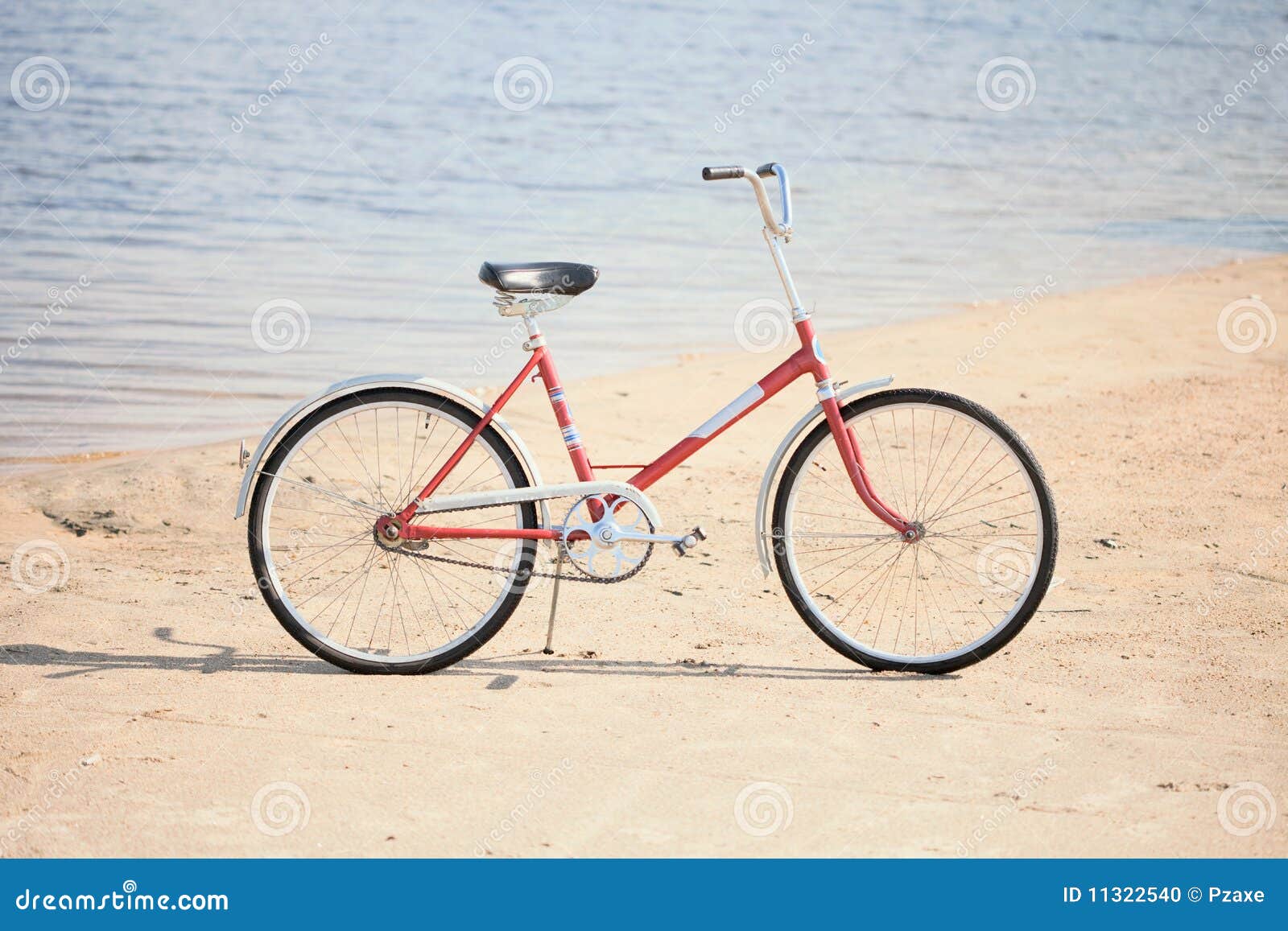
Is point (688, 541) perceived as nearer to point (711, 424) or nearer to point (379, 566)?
point (711, 424)

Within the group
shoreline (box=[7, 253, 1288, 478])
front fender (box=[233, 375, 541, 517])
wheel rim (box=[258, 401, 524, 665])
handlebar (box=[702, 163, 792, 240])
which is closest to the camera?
handlebar (box=[702, 163, 792, 240])

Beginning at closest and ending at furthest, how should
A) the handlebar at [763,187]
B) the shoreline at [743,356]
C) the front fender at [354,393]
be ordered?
1. the handlebar at [763,187]
2. the front fender at [354,393]
3. the shoreline at [743,356]

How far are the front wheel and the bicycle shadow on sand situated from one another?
0.20 meters

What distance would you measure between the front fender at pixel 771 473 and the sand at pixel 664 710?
1.28 feet

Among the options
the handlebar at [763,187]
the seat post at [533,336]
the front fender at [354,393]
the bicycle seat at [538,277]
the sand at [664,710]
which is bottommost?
the sand at [664,710]

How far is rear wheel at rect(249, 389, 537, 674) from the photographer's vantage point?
424 centimetres

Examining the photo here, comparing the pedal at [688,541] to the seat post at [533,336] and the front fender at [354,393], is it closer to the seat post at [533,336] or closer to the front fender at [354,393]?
the front fender at [354,393]

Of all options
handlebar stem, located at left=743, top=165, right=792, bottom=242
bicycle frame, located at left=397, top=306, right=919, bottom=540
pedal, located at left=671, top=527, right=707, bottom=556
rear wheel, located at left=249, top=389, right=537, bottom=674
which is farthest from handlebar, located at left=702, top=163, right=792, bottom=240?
rear wheel, located at left=249, top=389, right=537, bottom=674

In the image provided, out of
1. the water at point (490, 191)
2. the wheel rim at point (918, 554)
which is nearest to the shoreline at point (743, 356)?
the water at point (490, 191)

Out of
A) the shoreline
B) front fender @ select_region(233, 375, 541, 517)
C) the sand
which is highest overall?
the shoreline

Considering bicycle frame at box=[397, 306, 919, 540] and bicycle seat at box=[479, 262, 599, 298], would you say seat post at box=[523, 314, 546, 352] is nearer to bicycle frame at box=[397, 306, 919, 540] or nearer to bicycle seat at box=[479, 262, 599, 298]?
bicycle frame at box=[397, 306, 919, 540]

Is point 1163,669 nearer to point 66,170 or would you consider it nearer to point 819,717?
point 819,717

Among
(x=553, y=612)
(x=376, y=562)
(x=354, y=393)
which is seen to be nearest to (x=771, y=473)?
(x=553, y=612)

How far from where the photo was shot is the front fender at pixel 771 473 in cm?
423
